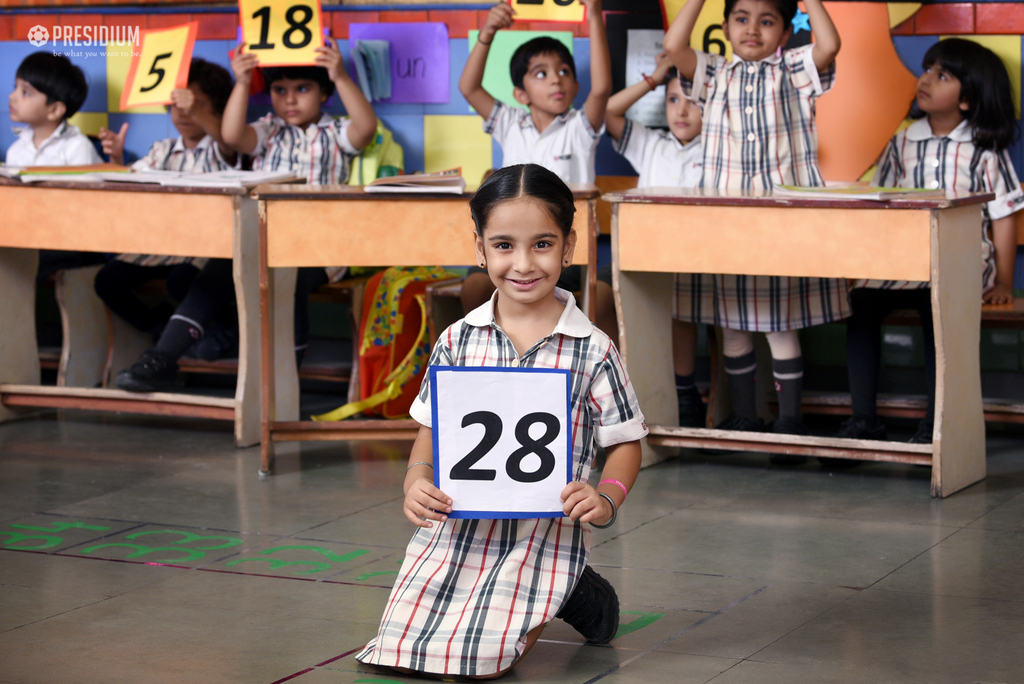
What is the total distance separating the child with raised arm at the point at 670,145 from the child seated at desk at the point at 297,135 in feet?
3.21

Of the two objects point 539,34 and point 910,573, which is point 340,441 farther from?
point 910,573

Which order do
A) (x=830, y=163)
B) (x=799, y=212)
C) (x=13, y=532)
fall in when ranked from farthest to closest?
(x=830, y=163) → (x=799, y=212) → (x=13, y=532)

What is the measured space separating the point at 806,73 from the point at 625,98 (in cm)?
86

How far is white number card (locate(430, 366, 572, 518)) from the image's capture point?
2031 millimetres

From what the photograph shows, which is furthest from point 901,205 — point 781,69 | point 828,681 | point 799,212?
point 828,681

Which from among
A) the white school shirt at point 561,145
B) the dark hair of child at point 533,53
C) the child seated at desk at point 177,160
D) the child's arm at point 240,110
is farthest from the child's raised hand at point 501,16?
the child seated at desk at point 177,160

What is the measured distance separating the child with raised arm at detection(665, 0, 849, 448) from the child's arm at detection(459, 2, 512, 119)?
0.69 meters

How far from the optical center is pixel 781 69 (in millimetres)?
3938

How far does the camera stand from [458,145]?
511cm

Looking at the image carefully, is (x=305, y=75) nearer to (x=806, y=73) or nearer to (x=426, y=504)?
(x=806, y=73)

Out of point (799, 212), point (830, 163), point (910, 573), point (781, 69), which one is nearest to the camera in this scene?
point (910, 573)

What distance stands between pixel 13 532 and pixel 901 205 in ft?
7.99

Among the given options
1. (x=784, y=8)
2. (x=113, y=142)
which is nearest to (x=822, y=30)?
(x=784, y=8)

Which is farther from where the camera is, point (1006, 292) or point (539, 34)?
point (539, 34)
